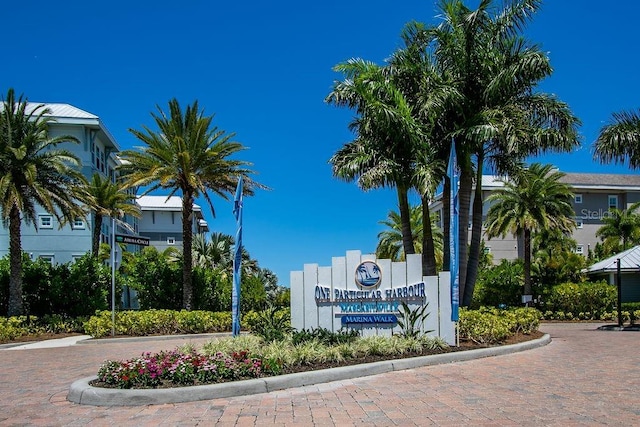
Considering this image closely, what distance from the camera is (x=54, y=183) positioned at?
25.1m

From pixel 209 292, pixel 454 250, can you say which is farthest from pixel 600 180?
pixel 454 250

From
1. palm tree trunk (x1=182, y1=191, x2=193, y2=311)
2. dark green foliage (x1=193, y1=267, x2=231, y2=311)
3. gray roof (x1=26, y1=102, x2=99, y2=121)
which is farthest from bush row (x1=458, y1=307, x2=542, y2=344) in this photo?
gray roof (x1=26, y1=102, x2=99, y2=121)

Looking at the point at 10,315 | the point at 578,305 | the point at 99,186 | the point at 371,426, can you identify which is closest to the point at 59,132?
the point at 99,186

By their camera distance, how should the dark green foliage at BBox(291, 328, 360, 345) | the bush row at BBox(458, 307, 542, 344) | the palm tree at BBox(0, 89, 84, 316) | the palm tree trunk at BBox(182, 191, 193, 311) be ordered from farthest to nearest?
the palm tree trunk at BBox(182, 191, 193, 311), the palm tree at BBox(0, 89, 84, 316), the bush row at BBox(458, 307, 542, 344), the dark green foliage at BBox(291, 328, 360, 345)

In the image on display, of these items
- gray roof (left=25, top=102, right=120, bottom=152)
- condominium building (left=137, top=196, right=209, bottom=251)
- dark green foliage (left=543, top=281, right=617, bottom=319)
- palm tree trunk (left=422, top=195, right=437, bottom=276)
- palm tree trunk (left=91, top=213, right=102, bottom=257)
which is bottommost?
dark green foliage (left=543, top=281, right=617, bottom=319)

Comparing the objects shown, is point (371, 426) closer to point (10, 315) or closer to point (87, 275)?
point (10, 315)

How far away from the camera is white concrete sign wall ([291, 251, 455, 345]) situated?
15.4m

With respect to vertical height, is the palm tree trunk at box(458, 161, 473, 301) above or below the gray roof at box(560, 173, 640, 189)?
below

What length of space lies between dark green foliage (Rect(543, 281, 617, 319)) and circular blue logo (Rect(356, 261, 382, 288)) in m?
23.2

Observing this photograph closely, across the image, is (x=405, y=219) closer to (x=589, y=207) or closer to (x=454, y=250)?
(x=454, y=250)

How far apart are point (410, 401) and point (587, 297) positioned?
29.3m

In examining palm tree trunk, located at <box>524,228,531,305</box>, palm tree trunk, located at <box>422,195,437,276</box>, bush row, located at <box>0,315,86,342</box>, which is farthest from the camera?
palm tree trunk, located at <box>524,228,531,305</box>

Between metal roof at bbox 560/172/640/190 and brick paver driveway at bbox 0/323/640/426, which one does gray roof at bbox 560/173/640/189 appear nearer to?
metal roof at bbox 560/172/640/190

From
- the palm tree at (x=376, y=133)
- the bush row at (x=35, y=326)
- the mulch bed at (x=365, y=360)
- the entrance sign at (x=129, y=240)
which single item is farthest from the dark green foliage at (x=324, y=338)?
the bush row at (x=35, y=326)
